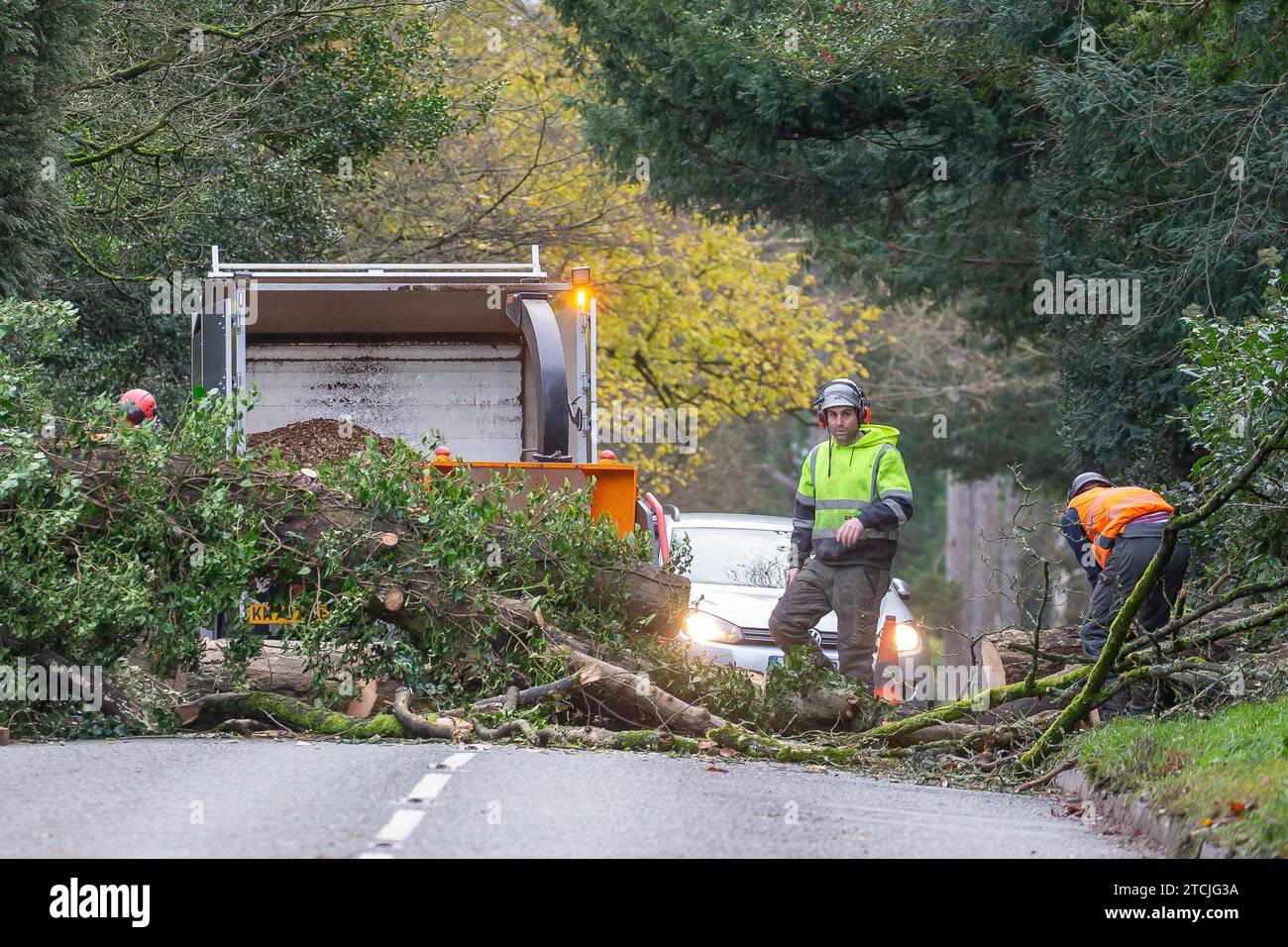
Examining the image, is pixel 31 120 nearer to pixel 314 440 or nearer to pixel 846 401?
pixel 314 440

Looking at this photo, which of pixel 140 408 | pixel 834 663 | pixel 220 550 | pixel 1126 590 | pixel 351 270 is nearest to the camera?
pixel 220 550

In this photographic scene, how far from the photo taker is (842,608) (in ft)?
32.0

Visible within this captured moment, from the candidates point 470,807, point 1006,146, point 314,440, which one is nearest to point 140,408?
point 314,440

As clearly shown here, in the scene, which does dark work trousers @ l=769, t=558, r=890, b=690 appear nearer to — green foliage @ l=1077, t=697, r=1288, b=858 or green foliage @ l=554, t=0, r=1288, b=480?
green foliage @ l=1077, t=697, r=1288, b=858

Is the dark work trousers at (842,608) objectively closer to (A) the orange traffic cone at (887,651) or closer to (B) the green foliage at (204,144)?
(A) the orange traffic cone at (887,651)

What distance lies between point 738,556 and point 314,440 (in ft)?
11.2

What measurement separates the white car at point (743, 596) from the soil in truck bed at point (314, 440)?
8.30ft

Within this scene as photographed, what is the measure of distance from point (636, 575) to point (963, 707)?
2033 millimetres

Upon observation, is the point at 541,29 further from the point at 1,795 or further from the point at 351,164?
the point at 1,795

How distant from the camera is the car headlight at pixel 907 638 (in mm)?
11414

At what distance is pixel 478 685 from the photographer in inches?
364

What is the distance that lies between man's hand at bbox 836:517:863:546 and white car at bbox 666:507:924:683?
82 cm

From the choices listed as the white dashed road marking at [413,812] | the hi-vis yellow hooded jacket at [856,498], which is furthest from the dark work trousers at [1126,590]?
the white dashed road marking at [413,812]
